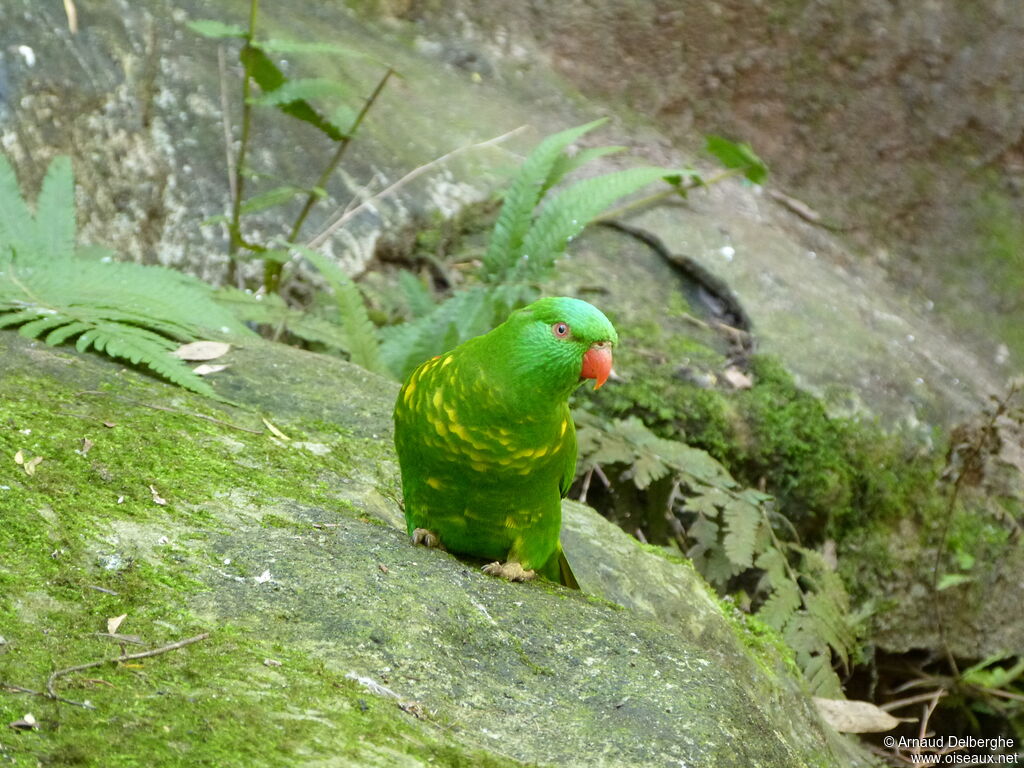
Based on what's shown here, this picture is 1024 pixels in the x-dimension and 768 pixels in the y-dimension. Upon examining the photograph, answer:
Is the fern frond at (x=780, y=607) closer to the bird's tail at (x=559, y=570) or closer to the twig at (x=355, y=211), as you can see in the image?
the bird's tail at (x=559, y=570)

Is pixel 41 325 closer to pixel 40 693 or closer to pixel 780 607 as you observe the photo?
pixel 40 693

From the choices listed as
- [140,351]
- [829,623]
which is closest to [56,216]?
[140,351]

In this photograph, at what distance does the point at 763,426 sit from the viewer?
5398 mm

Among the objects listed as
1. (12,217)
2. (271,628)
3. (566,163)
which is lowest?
(271,628)

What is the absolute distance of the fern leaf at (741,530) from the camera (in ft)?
13.1

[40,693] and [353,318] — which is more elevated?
[40,693]

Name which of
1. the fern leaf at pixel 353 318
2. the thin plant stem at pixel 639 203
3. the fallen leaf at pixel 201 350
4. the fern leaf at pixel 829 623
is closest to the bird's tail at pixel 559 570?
the fern leaf at pixel 829 623

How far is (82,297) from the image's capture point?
11.1ft

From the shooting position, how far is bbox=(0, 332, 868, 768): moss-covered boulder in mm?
1697

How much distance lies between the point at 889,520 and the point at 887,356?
110cm

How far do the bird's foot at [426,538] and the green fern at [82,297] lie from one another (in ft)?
2.67

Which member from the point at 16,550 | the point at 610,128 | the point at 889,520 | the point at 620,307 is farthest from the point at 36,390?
the point at 610,128

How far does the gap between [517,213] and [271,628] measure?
331 cm

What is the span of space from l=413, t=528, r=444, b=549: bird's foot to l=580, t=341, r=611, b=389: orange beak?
66 centimetres
